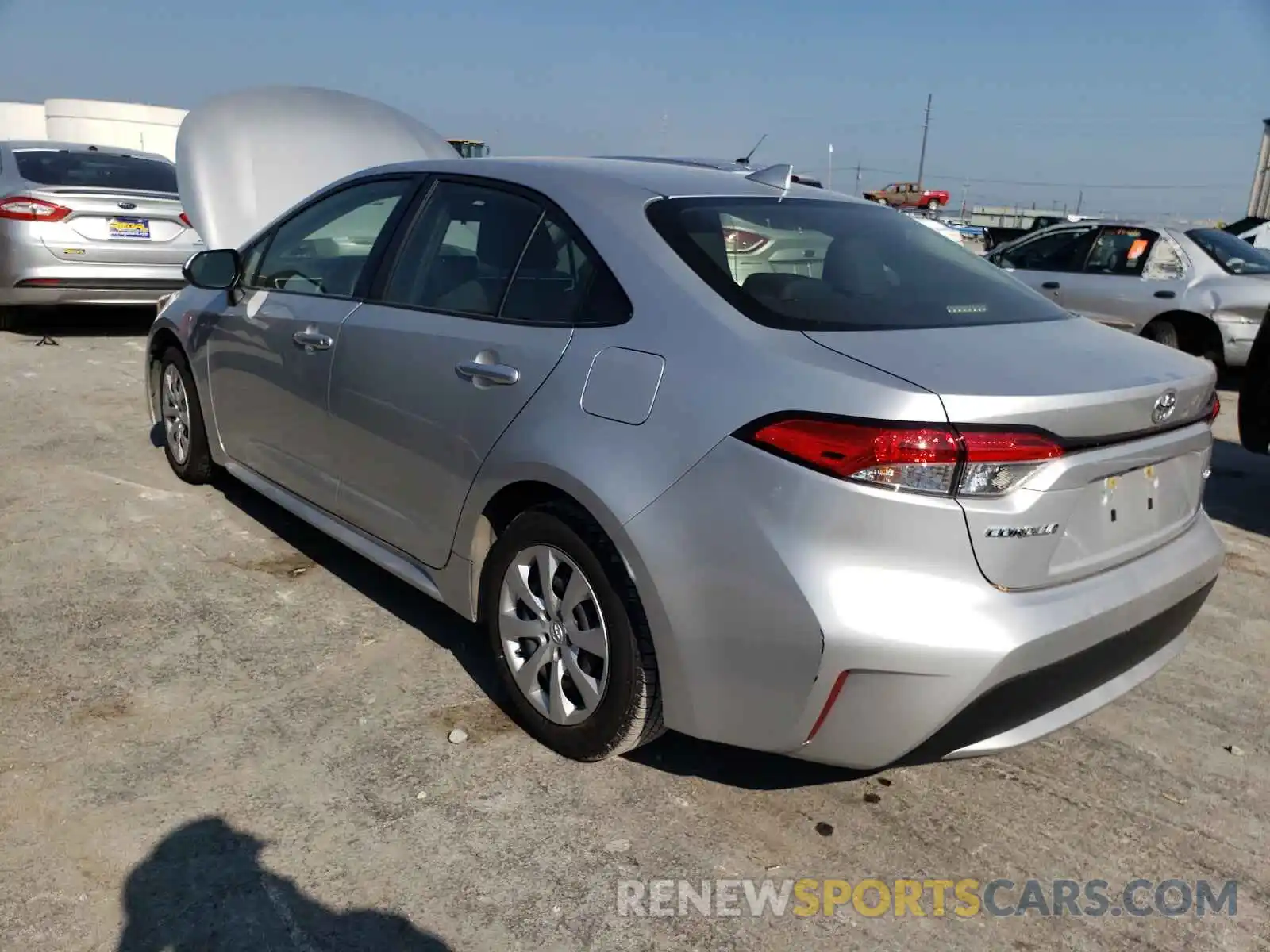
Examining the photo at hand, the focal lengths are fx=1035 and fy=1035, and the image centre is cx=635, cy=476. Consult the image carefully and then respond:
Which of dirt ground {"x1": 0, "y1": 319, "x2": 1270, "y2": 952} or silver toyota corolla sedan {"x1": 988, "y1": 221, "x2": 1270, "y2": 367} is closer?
dirt ground {"x1": 0, "y1": 319, "x2": 1270, "y2": 952}

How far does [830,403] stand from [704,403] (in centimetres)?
30

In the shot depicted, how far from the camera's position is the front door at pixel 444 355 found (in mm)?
2838

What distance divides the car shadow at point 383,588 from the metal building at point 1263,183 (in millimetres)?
19454

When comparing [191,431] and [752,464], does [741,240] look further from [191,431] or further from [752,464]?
[191,431]

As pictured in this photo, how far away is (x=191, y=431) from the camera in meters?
4.80

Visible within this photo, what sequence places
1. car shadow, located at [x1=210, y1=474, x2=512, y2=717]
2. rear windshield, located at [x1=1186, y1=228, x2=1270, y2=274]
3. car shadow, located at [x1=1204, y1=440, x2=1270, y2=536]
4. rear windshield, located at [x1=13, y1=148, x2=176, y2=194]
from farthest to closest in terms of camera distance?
rear windshield, located at [x1=1186, y1=228, x2=1270, y2=274]
rear windshield, located at [x1=13, y1=148, x2=176, y2=194]
car shadow, located at [x1=1204, y1=440, x2=1270, y2=536]
car shadow, located at [x1=210, y1=474, x2=512, y2=717]

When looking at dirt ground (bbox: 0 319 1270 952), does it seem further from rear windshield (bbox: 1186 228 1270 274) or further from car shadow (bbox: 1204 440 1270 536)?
rear windshield (bbox: 1186 228 1270 274)

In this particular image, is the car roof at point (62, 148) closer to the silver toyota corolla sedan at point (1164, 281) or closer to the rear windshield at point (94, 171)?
the rear windshield at point (94, 171)

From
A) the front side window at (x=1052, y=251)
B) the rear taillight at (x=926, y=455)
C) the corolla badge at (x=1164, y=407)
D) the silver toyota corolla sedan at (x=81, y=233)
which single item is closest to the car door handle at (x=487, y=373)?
the rear taillight at (x=926, y=455)

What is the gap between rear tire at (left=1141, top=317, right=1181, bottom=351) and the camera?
347 inches

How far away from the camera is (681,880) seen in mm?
2404

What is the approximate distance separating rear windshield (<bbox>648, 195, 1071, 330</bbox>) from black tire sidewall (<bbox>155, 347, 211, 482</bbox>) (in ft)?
9.29

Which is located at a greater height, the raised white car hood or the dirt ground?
the raised white car hood

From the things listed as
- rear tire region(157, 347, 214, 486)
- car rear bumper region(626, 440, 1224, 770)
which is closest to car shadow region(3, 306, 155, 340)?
rear tire region(157, 347, 214, 486)
